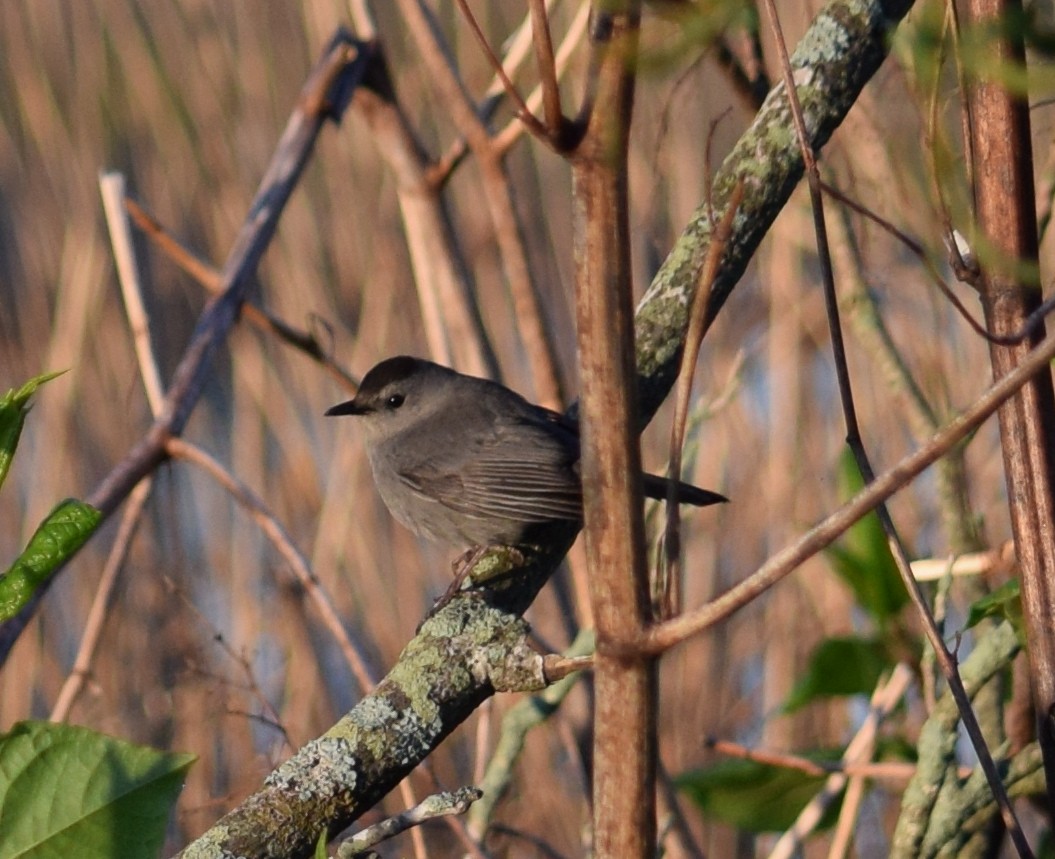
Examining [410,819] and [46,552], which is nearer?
[46,552]

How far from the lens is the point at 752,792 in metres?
2.27

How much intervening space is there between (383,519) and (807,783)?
2.87 meters

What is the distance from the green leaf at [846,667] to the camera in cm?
226

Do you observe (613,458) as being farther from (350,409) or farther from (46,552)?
(350,409)

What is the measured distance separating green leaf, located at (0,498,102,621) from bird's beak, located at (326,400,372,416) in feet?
8.89

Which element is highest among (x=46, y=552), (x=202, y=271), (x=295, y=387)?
(x=295, y=387)

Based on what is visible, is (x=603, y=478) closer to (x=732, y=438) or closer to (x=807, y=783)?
(x=807, y=783)

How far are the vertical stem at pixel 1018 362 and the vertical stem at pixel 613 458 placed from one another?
0.64 meters

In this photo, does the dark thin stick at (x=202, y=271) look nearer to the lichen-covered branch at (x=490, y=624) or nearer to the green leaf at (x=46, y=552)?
the lichen-covered branch at (x=490, y=624)

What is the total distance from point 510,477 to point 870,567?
1.17m

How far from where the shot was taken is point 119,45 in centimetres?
511

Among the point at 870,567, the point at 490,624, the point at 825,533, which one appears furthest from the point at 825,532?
the point at 870,567

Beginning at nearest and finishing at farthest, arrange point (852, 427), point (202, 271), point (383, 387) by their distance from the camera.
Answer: point (852, 427)
point (202, 271)
point (383, 387)

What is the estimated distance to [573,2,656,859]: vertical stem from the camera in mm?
803
